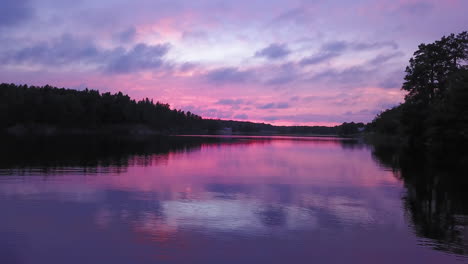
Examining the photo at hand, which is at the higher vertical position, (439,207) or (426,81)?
(426,81)

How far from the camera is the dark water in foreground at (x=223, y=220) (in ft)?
32.8

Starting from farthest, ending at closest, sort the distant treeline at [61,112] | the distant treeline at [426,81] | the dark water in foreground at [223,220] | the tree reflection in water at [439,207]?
the distant treeline at [61,112]
the distant treeline at [426,81]
the tree reflection in water at [439,207]
the dark water in foreground at [223,220]

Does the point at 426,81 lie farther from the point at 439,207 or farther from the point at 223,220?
the point at 223,220

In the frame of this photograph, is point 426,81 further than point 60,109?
No

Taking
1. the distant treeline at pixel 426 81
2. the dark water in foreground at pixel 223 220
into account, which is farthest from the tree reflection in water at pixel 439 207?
the distant treeline at pixel 426 81

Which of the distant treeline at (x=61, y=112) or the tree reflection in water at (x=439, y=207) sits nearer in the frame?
the tree reflection in water at (x=439, y=207)

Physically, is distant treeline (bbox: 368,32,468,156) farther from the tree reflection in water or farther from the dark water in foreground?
the dark water in foreground

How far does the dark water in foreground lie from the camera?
999cm

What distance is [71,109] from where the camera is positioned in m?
138

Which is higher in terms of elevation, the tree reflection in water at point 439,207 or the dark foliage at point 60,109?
the dark foliage at point 60,109

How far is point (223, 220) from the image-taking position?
13305 millimetres

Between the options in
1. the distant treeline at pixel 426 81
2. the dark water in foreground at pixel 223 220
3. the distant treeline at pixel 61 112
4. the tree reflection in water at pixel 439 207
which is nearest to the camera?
the dark water in foreground at pixel 223 220

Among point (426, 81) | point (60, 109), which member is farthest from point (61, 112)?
point (426, 81)

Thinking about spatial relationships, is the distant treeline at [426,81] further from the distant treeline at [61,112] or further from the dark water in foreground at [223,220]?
the distant treeline at [61,112]
